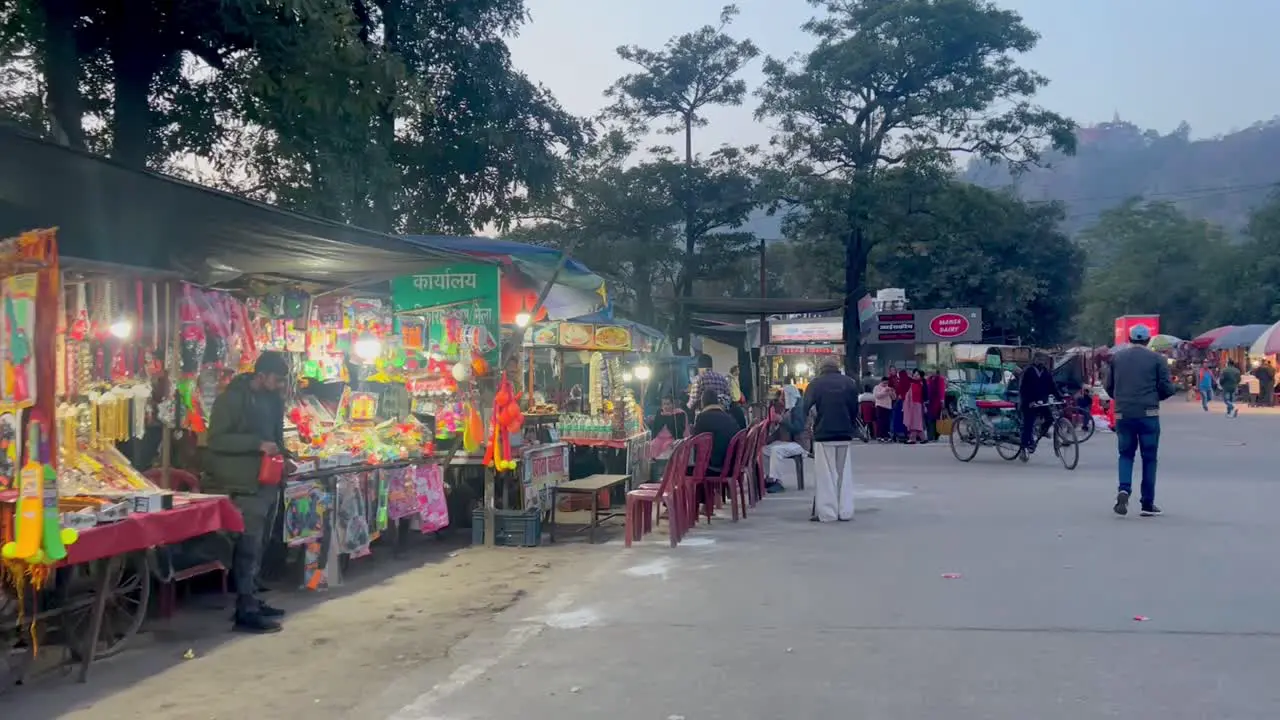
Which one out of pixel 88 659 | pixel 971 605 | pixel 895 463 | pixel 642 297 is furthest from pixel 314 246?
pixel 642 297

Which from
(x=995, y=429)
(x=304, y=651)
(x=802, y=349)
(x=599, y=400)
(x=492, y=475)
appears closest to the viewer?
(x=304, y=651)

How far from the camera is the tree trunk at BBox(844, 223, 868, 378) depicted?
29.2 m

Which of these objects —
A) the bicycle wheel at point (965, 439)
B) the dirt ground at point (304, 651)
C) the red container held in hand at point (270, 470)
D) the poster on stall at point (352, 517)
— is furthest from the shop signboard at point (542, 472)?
the bicycle wheel at point (965, 439)

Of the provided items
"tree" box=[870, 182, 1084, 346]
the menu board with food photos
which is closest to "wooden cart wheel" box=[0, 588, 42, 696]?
the menu board with food photos

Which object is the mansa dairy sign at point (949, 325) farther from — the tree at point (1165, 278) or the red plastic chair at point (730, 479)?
the tree at point (1165, 278)

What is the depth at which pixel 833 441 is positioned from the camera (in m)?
10.9

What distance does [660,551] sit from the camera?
9.50m

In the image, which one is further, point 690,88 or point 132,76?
point 690,88

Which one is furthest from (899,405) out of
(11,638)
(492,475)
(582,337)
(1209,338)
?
(1209,338)

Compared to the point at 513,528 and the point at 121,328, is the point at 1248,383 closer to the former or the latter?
the point at 513,528

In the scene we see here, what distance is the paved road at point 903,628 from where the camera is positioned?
5.05 meters

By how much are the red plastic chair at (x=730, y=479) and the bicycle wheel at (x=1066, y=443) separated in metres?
6.85

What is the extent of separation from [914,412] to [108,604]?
18.6 m

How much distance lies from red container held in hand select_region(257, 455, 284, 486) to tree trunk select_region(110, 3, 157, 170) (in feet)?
22.3
